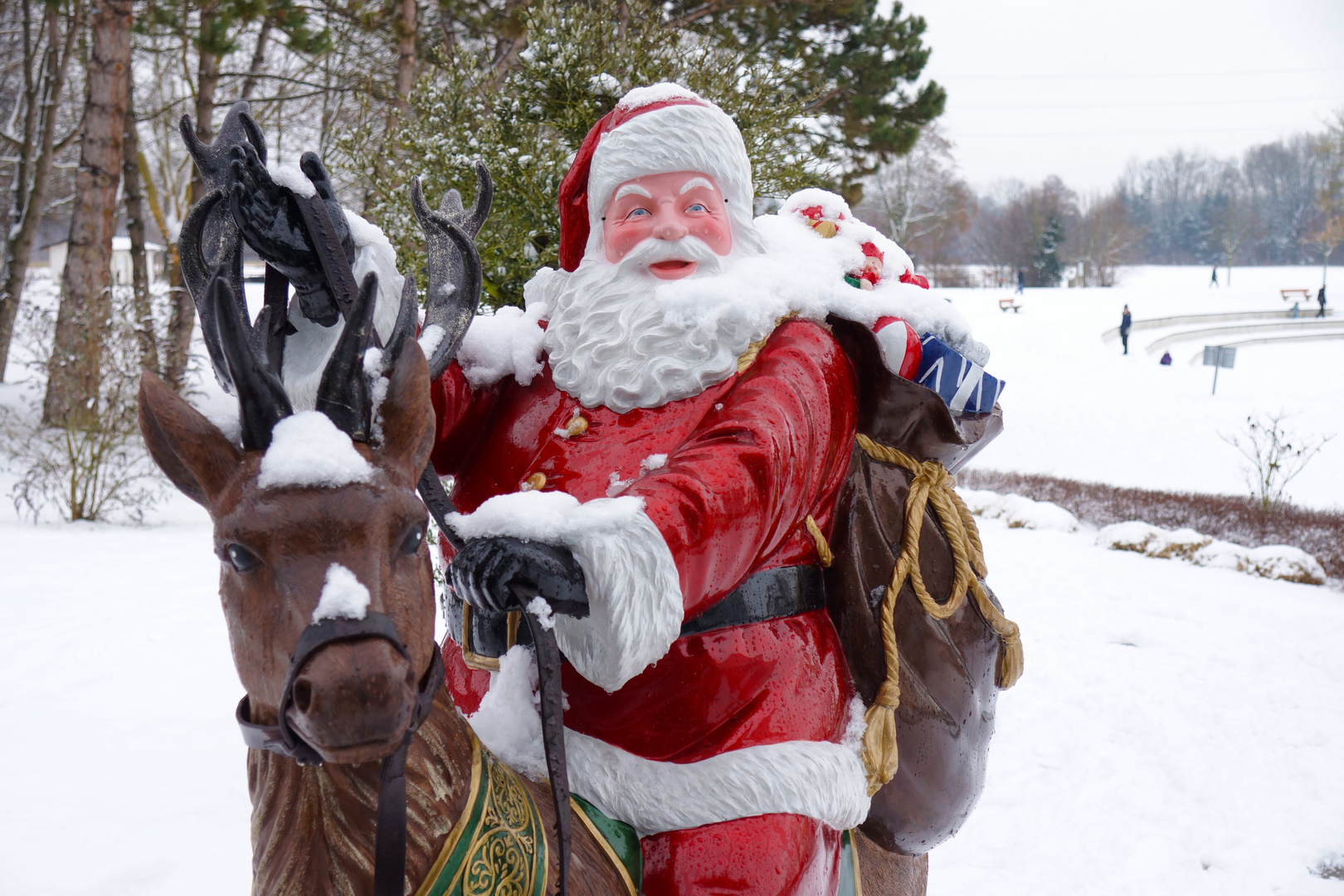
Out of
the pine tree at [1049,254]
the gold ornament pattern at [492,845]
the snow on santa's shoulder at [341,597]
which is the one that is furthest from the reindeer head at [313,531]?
the pine tree at [1049,254]

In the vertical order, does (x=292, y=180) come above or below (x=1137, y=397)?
above

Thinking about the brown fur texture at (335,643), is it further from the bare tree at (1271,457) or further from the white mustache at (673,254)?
the bare tree at (1271,457)

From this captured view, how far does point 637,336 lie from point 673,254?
182 mm

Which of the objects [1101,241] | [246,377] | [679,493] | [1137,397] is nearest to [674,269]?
[679,493]

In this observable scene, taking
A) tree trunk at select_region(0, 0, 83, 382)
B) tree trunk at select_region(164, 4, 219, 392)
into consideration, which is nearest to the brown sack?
tree trunk at select_region(164, 4, 219, 392)

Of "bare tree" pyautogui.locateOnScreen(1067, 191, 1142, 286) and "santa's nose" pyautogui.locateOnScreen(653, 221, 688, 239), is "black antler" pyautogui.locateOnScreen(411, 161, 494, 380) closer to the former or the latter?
"santa's nose" pyautogui.locateOnScreen(653, 221, 688, 239)

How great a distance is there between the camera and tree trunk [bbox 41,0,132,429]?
8328 mm

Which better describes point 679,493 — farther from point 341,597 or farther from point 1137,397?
point 1137,397

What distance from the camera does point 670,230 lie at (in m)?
1.82

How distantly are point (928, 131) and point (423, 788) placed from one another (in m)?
26.2

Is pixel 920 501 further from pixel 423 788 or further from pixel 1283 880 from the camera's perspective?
pixel 1283 880

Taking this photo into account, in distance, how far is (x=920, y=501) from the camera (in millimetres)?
1905

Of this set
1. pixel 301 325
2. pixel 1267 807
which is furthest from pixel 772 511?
pixel 1267 807

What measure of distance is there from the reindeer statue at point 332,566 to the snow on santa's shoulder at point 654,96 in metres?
0.65
